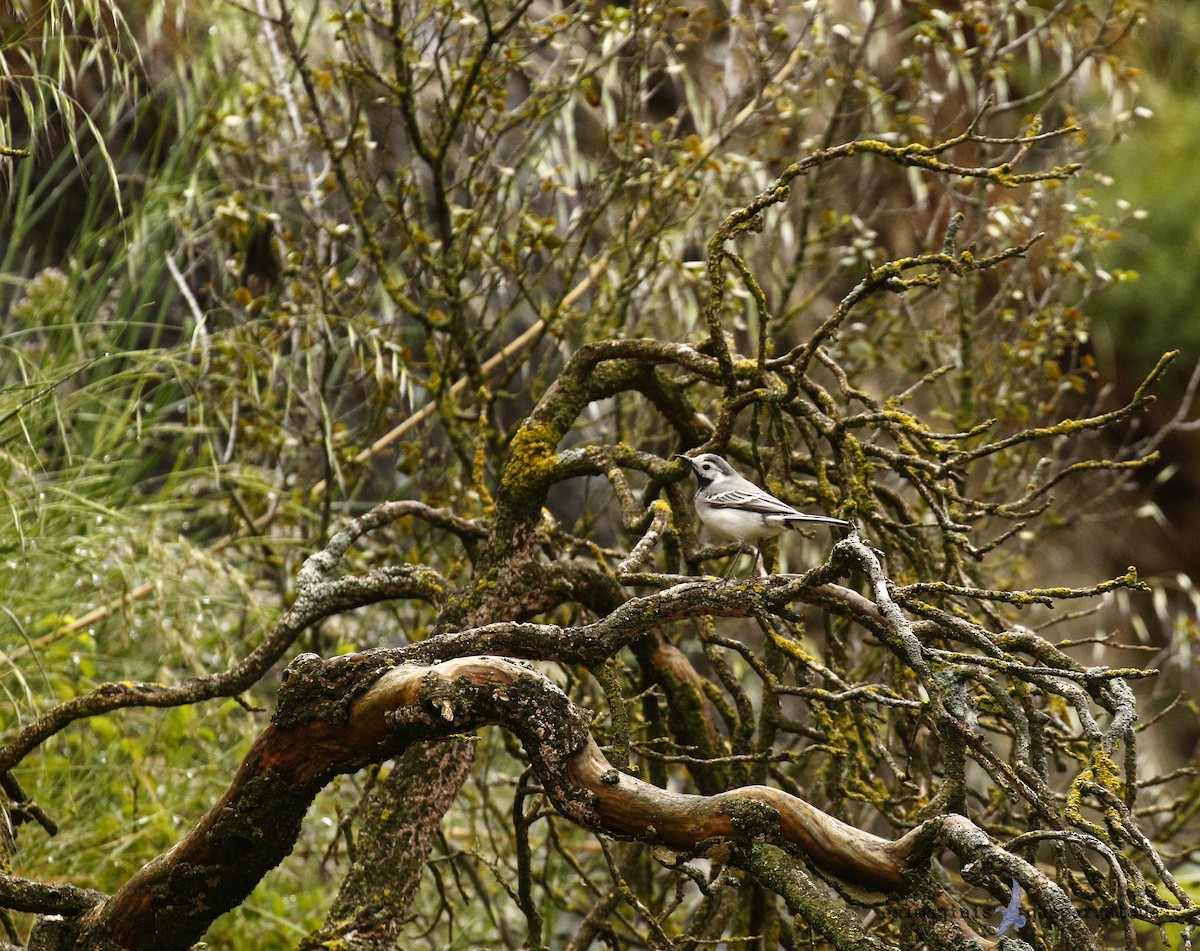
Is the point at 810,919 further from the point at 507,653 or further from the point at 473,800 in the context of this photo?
the point at 473,800

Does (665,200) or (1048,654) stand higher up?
(665,200)

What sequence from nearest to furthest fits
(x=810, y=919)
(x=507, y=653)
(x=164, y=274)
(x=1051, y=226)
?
(x=810, y=919) → (x=507, y=653) → (x=1051, y=226) → (x=164, y=274)

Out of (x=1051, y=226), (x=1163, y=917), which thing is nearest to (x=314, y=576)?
(x=1163, y=917)

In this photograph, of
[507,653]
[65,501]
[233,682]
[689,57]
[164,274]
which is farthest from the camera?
[689,57]

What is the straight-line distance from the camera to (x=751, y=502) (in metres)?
2.86

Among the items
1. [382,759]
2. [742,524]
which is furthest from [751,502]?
[382,759]

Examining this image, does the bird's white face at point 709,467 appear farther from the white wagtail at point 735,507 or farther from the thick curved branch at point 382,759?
the thick curved branch at point 382,759

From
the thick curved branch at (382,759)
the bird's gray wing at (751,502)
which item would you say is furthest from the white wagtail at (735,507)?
the thick curved branch at (382,759)

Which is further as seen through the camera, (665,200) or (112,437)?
(665,200)

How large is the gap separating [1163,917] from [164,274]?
6933 mm

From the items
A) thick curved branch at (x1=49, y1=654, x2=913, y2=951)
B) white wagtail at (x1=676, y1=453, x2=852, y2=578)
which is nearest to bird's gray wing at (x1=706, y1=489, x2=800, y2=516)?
white wagtail at (x1=676, y1=453, x2=852, y2=578)

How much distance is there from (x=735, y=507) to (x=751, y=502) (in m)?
0.11

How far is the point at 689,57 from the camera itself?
29.0 ft

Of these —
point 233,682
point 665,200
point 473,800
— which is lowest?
point 473,800
